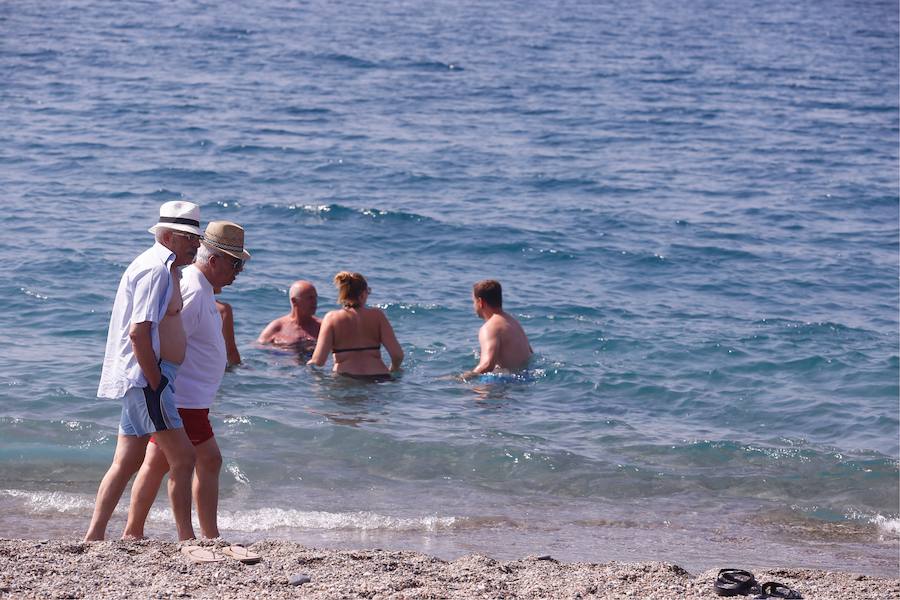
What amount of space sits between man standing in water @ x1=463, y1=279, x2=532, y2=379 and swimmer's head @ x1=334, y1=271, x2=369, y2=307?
1202 mm

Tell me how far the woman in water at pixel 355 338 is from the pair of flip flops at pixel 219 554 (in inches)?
199

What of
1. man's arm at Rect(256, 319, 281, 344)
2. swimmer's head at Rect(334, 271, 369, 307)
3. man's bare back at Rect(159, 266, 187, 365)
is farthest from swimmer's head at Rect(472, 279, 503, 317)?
man's bare back at Rect(159, 266, 187, 365)

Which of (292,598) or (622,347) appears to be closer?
(292,598)

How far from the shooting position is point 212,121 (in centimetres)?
2291

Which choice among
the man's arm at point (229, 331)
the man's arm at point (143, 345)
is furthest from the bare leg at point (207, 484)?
the man's arm at point (229, 331)

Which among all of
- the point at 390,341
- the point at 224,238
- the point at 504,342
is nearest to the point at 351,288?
the point at 390,341

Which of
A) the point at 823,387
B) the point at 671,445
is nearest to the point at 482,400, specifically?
the point at 671,445

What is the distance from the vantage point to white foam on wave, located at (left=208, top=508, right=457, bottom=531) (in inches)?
284

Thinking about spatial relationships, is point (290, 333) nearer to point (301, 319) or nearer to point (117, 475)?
point (301, 319)

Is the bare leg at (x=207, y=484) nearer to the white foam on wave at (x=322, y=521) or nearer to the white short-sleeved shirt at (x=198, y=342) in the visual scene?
the white short-sleeved shirt at (x=198, y=342)

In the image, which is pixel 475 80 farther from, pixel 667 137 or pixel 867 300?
pixel 867 300

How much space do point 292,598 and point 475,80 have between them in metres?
24.2

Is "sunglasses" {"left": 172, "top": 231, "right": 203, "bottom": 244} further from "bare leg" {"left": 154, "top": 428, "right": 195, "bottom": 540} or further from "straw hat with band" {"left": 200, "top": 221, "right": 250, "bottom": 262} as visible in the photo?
"bare leg" {"left": 154, "top": 428, "right": 195, "bottom": 540}

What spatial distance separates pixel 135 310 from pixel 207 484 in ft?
3.70
